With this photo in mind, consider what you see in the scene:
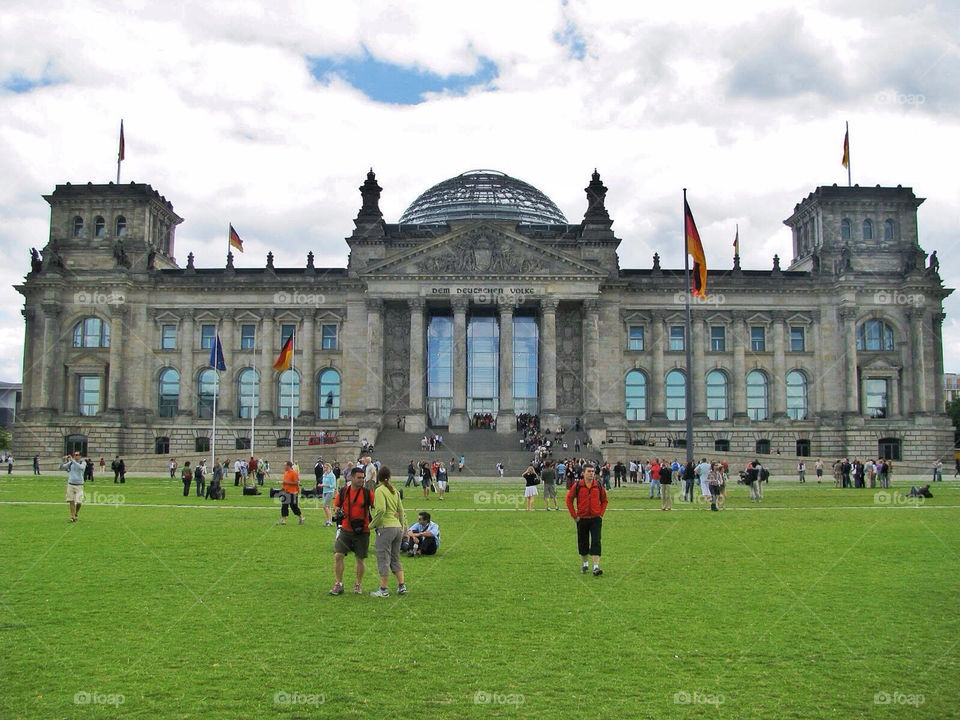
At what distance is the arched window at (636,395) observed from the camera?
82.7 metres

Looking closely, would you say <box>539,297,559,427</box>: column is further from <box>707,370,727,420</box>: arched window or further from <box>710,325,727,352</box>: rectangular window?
<box>710,325,727,352</box>: rectangular window

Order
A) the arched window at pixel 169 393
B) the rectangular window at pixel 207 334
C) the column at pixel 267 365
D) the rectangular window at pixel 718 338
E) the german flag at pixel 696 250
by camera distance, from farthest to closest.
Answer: the rectangular window at pixel 207 334 → the rectangular window at pixel 718 338 → the arched window at pixel 169 393 → the column at pixel 267 365 → the german flag at pixel 696 250

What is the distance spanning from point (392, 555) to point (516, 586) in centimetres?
228

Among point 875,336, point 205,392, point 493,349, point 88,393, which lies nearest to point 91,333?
point 88,393

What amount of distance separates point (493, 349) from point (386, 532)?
221ft

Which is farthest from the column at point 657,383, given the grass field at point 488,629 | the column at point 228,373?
the grass field at point 488,629

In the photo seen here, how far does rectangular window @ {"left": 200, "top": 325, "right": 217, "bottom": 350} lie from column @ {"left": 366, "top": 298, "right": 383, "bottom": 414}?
49.5 ft

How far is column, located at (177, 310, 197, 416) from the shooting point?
82750mm

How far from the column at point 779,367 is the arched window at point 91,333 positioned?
190 ft

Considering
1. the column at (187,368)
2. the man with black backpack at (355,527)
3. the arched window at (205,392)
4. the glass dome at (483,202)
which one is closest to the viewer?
the man with black backpack at (355,527)

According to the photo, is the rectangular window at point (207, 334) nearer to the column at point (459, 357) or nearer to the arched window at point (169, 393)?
the arched window at point (169, 393)

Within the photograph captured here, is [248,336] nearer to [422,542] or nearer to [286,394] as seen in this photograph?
[286,394]

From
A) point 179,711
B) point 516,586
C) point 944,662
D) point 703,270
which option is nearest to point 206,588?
point 516,586

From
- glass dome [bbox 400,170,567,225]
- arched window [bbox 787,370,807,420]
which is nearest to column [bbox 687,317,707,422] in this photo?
arched window [bbox 787,370,807,420]
